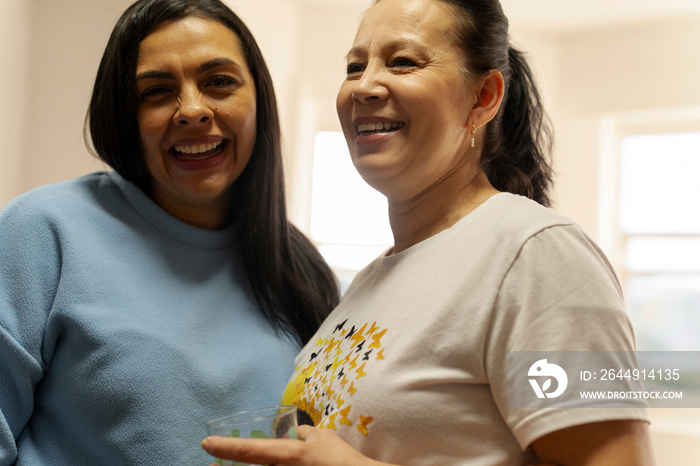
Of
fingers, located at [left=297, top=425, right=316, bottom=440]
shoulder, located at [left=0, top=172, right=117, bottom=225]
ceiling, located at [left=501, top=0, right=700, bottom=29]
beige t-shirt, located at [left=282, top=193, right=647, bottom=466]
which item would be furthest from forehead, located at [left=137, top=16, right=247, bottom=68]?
ceiling, located at [left=501, top=0, right=700, bottom=29]

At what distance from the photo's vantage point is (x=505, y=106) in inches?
49.0

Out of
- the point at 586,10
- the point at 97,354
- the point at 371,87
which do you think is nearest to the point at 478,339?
the point at 371,87

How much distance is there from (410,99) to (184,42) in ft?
1.97

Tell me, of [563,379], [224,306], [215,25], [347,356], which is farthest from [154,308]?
[563,379]

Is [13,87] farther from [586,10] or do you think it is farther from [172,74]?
[586,10]

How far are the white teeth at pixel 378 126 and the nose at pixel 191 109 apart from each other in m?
0.43

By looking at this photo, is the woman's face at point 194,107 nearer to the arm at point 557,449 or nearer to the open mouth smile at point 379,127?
the open mouth smile at point 379,127

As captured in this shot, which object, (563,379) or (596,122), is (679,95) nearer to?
(596,122)

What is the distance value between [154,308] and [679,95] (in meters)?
4.21

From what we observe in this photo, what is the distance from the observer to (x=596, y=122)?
4691 mm

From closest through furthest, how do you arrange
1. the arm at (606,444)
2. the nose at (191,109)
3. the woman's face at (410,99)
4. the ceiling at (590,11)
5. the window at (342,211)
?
the arm at (606,444) < the woman's face at (410,99) < the nose at (191,109) < the ceiling at (590,11) < the window at (342,211)

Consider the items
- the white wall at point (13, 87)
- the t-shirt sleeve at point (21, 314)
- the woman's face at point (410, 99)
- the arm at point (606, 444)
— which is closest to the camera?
the arm at point (606, 444)


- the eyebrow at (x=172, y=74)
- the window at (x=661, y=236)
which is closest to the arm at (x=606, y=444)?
the eyebrow at (x=172, y=74)

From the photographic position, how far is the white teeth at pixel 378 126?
1.08m
